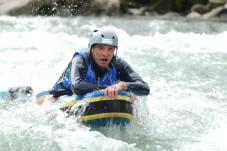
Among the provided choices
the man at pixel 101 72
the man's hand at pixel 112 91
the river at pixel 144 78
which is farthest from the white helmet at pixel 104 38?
the river at pixel 144 78

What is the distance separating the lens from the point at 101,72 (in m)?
5.43

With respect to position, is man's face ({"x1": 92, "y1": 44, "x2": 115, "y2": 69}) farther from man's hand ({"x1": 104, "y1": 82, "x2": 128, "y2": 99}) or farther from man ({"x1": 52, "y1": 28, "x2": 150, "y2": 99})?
man's hand ({"x1": 104, "y1": 82, "x2": 128, "y2": 99})

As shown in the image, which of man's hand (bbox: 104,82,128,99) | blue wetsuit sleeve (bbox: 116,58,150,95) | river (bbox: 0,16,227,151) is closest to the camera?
man's hand (bbox: 104,82,128,99)

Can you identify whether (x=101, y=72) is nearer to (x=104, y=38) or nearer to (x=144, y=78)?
(x=104, y=38)

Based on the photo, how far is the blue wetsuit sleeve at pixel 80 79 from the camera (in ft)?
16.7

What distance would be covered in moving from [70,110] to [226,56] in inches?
279

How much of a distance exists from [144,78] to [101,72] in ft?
11.3

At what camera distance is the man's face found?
5234mm

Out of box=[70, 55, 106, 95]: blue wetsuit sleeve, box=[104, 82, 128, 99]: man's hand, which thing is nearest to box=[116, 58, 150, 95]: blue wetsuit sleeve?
box=[104, 82, 128, 99]: man's hand

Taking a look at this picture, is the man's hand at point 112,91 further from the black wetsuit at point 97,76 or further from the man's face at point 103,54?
the man's face at point 103,54

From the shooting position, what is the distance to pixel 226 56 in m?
11.4

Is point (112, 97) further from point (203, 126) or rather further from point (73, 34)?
point (73, 34)

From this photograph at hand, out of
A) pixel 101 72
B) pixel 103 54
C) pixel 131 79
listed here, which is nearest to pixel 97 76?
pixel 101 72

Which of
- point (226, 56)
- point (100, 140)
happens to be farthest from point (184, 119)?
point (226, 56)
